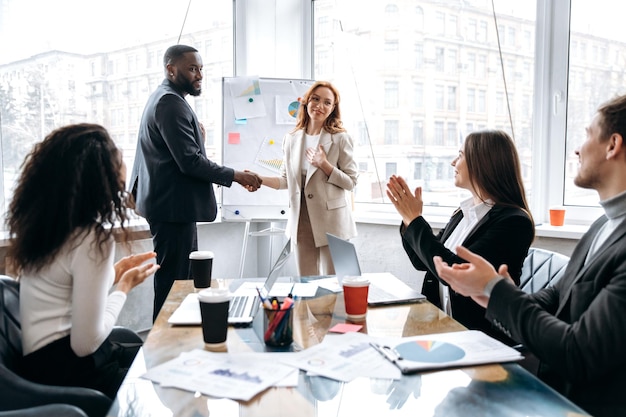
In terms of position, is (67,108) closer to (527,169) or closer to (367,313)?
(367,313)

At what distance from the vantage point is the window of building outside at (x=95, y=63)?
3064 mm

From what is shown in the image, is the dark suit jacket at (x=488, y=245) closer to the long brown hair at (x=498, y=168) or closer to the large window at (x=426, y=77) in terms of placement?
the long brown hair at (x=498, y=168)

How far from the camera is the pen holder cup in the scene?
4.25ft

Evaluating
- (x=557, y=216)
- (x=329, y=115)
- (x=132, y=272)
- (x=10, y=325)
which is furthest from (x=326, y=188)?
(x=10, y=325)

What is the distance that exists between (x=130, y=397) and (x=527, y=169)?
2946 millimetres

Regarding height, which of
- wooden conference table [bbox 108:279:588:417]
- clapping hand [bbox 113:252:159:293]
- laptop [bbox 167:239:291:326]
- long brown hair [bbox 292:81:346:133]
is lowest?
wooden conference table [bbox 108:279:588:417]

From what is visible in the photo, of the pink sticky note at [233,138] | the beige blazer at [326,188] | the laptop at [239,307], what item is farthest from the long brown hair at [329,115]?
the laptop at [239,307]

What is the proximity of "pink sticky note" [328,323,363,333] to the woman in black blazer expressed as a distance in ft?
1.74

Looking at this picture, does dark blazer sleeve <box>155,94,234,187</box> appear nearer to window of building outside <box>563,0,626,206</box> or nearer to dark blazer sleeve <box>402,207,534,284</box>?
dark blazer sleeve <box>402,207,534,284</box>

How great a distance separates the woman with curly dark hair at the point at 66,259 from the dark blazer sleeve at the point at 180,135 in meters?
1.40

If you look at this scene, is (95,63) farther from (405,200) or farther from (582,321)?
(582,321)

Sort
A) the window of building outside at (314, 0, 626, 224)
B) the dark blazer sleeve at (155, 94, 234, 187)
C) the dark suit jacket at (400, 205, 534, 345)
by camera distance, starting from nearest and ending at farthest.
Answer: the dark suit jacket at (400, 205, 534, 345) < the dark blazer sleeve at (155, 94, 234, 187) < the window of building outside at (314, 0, 626, 224)

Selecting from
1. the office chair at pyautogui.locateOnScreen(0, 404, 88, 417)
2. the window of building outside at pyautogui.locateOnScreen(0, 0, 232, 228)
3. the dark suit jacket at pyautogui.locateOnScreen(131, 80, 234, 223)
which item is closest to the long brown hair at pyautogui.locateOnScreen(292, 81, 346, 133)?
the dark suit jacket at pyautogui.locateOnScreen(131, 80, 234, 223)

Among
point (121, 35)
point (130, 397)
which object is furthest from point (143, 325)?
point (130, 397)
